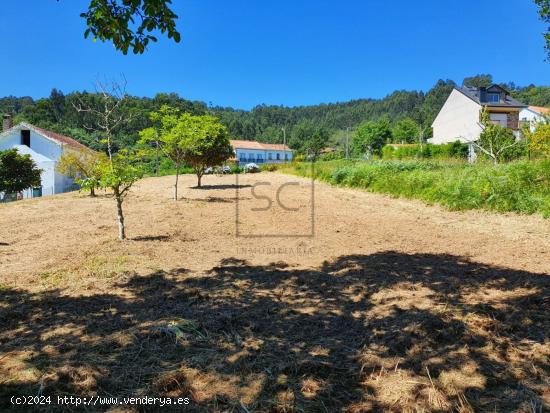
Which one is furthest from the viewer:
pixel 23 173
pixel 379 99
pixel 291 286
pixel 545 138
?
pixel 379 99

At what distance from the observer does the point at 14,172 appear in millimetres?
20297

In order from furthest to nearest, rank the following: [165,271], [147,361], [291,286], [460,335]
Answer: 1. [165,271]
2. [291,286]
3. [460,335]
4. [147,361]

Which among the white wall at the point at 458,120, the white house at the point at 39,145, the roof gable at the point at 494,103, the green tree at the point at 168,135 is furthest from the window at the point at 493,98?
the white house at the point at 39,145

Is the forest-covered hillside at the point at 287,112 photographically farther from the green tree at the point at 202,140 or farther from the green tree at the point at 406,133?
the green tree at the point at 202,140

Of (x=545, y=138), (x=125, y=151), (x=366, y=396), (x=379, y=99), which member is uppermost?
(x=379, y=99)

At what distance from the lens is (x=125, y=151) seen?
7266 mm

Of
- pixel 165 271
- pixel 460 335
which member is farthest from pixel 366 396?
pixel 165 271

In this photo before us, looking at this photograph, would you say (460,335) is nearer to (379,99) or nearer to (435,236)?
(435,236)

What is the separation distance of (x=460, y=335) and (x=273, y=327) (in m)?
1.58

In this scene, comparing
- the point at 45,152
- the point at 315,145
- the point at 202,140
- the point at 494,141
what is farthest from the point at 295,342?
the point at 315,145

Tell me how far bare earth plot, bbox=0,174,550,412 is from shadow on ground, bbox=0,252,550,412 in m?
0.01

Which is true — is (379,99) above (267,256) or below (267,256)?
above

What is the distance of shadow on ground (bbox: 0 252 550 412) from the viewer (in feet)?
7.43

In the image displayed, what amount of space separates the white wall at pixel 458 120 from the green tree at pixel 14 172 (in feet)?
118
